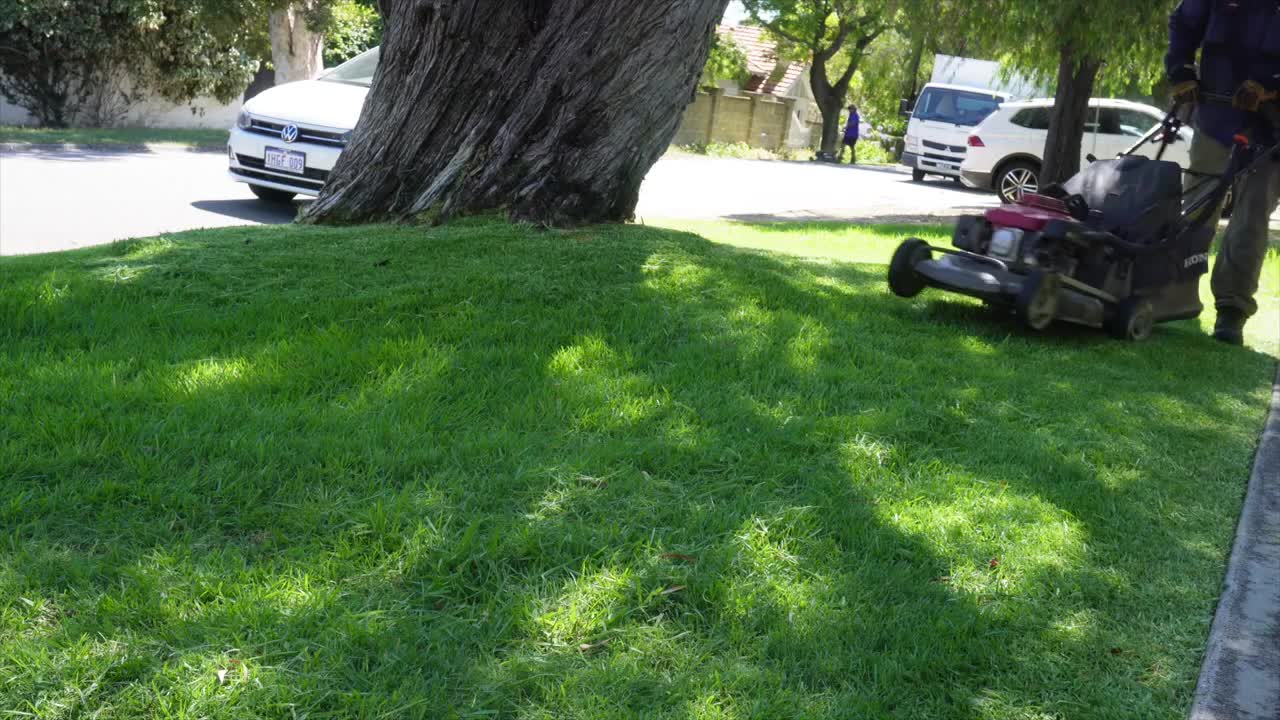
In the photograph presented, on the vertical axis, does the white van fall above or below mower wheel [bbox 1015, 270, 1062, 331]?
above

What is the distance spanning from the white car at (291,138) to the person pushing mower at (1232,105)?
6514mm

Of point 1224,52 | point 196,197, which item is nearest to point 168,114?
point 196,197

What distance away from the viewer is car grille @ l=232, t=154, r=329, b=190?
10352mm

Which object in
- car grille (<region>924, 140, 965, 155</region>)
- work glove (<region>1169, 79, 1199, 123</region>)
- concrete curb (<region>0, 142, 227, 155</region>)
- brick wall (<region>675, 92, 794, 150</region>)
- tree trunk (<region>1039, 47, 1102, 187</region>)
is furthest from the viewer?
brick wall (<region>675, 92, 794, 150</region>)

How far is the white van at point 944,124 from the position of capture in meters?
26.5

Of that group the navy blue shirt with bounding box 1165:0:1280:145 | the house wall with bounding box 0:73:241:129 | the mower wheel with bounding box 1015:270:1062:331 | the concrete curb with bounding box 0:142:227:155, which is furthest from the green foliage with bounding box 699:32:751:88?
the mower wheel with bounding box 1015:270:1062:331

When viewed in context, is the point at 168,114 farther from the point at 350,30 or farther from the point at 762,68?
the point at 762,68

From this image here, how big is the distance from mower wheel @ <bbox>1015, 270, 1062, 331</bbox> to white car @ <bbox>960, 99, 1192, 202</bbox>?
48.9 feet

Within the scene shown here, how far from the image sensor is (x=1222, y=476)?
451 cm

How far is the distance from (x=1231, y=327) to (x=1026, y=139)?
564 inches

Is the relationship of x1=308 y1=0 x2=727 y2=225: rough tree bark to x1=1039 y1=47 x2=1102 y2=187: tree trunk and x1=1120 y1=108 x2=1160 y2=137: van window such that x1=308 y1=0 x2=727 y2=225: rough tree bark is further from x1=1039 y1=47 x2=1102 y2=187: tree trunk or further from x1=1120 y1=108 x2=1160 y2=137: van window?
x1=1120 y1=108 x2=1160 y2=137: van window

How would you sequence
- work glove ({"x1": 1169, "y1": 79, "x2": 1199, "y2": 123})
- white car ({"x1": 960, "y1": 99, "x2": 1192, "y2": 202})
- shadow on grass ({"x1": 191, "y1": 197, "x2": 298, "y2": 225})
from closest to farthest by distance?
work glove ({"x1": 1169, "y1": 79, "x2": 1199, "y2": 123}), shadow on grass ({"x1": 191, "y1": 197, "x2": 298, "y2": 225}), white car ({"x1": 960, "y1": 99, "x2": 1192, "y2": 202})

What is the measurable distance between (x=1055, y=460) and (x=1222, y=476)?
2.35 feet

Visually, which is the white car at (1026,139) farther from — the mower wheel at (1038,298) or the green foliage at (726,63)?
the green foliage at (726,63)
